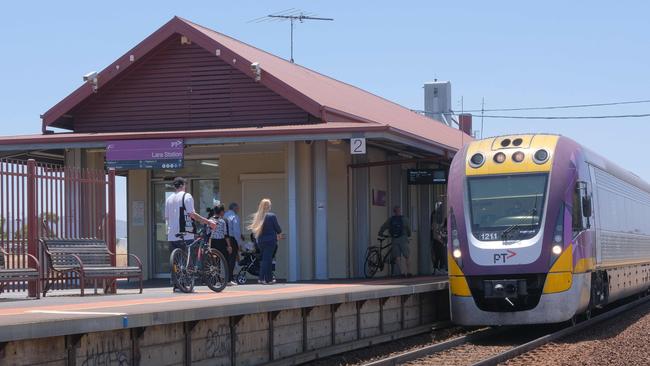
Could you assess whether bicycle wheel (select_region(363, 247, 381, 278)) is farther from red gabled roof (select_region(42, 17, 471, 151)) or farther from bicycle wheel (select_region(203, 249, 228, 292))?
bicycle wheel (select_region(203, 249, 228, 292))

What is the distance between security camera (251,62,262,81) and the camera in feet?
67.3

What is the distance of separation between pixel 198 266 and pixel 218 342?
11.5 ft

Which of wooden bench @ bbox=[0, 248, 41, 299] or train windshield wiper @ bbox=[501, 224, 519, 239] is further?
train windshield wiper @ bbox=[501, 224, 519, 239]

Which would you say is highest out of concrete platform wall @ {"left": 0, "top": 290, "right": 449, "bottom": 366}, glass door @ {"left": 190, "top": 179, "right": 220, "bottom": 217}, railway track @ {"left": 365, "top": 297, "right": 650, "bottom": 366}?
glass door @ {"left": 190, "top": 179, "right": 220, "bottom": 217}

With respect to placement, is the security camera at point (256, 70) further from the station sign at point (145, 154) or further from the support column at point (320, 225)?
the support column at point (320, 225)

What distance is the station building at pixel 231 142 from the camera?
19781mm

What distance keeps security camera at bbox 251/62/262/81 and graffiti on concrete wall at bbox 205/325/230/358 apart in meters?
10.2

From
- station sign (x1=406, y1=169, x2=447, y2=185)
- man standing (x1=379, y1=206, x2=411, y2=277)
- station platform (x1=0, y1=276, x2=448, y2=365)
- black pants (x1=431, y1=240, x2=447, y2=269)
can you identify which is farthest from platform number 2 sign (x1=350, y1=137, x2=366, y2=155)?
black pants (x1=431, y1=240, x2=447, y2=269)

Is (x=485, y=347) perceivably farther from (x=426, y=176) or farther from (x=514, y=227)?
(x=426, y=176)

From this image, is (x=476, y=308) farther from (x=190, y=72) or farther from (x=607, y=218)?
(x=190, y=72)

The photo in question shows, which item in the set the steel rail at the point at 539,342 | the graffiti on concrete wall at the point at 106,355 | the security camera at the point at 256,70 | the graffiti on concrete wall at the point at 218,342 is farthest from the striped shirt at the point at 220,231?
the graffiti on concrete wall at the point at 106,355

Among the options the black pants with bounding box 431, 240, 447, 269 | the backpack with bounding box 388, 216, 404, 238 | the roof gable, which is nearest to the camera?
the roof gable

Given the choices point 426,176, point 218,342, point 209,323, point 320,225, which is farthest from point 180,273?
point 426,176

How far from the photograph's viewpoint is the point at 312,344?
1310 centimetres
